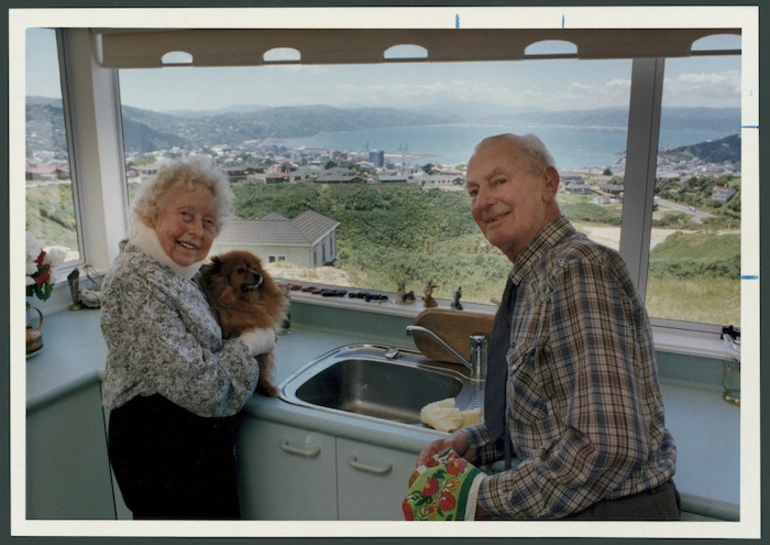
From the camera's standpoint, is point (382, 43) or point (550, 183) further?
point (382, 43)

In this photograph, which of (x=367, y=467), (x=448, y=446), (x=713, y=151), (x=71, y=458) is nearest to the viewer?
(x=448, y=446)

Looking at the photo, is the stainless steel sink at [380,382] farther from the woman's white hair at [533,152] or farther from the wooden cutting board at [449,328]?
the woman's white hair at [533,152]

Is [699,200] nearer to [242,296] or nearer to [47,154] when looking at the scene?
[242,296]

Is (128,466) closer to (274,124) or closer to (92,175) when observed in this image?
(274,124)

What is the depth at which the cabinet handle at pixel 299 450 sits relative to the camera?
1298 mm

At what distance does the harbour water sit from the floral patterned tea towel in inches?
29.1

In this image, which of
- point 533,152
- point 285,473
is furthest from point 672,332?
point 285,473

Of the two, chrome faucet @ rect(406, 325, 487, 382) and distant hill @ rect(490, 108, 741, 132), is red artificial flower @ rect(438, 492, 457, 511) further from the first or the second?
distant hill @ rect(490, 108, 741, 132)

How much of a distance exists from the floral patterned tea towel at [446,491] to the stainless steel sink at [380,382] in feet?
1.64

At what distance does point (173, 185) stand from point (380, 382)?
78 centimetres

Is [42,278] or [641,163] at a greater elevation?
[641,163]

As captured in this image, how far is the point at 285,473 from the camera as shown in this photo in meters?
1.36

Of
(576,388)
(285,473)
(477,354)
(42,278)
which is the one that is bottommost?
(285,473)

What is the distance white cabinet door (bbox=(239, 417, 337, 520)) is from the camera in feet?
4.28
